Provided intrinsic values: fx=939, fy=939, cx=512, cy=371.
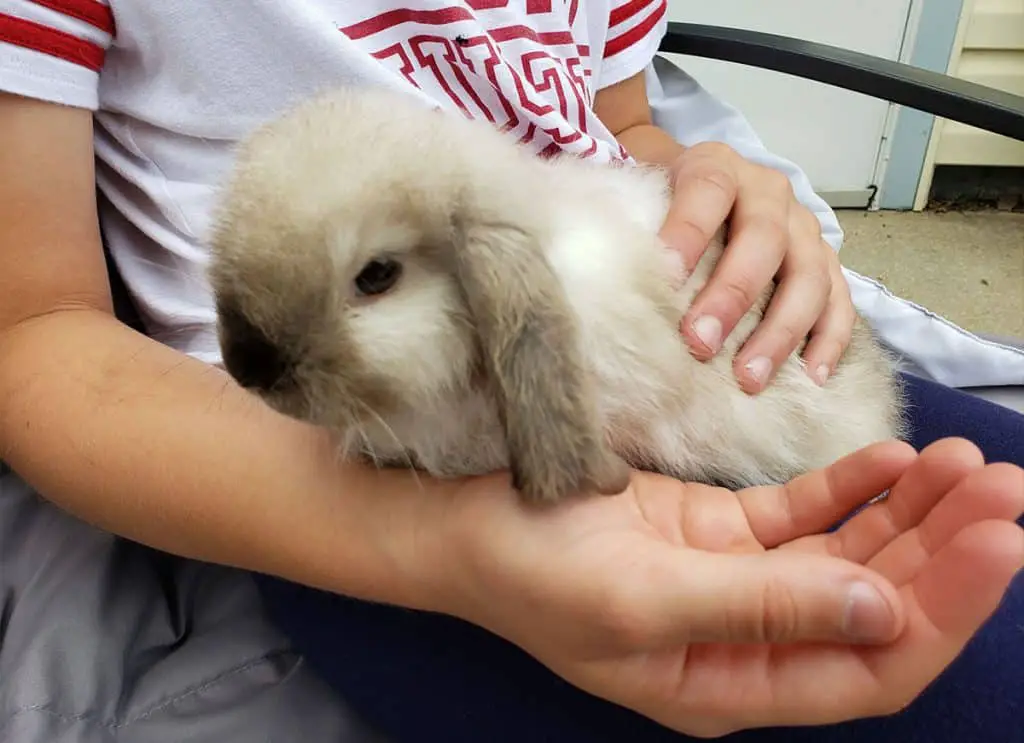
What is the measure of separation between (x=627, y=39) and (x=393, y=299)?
2.09ft

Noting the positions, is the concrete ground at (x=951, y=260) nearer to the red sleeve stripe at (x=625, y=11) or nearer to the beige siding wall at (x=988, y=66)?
the beige siding wall at (x=988, y=66)

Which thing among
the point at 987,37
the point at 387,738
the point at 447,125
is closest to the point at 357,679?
the point at 387,738

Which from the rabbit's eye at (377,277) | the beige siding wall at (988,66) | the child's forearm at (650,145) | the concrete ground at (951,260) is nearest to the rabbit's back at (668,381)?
the rabbit's eye at (377,277)

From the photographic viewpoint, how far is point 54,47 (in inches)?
28.5

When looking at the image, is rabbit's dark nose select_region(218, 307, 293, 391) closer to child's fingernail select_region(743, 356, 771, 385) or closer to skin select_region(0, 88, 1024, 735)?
skin select_region(0, 88, 1024, 735)

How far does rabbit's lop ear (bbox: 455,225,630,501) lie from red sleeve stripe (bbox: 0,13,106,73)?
0.41m

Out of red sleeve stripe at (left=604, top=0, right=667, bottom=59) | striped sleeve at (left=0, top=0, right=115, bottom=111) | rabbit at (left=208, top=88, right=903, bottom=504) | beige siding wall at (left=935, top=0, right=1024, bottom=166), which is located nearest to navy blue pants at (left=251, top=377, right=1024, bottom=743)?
rabbit at (left=208, top=88, right=903, bottom=504)

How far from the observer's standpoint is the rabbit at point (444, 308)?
54 cm

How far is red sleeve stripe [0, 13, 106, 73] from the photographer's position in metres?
0.70

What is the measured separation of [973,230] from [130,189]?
2.08m

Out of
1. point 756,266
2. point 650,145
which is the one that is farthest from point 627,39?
point 756,266

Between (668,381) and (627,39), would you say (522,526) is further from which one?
(627,39)

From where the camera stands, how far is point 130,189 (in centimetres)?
87

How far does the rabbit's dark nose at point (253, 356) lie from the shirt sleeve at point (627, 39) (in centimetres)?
66
